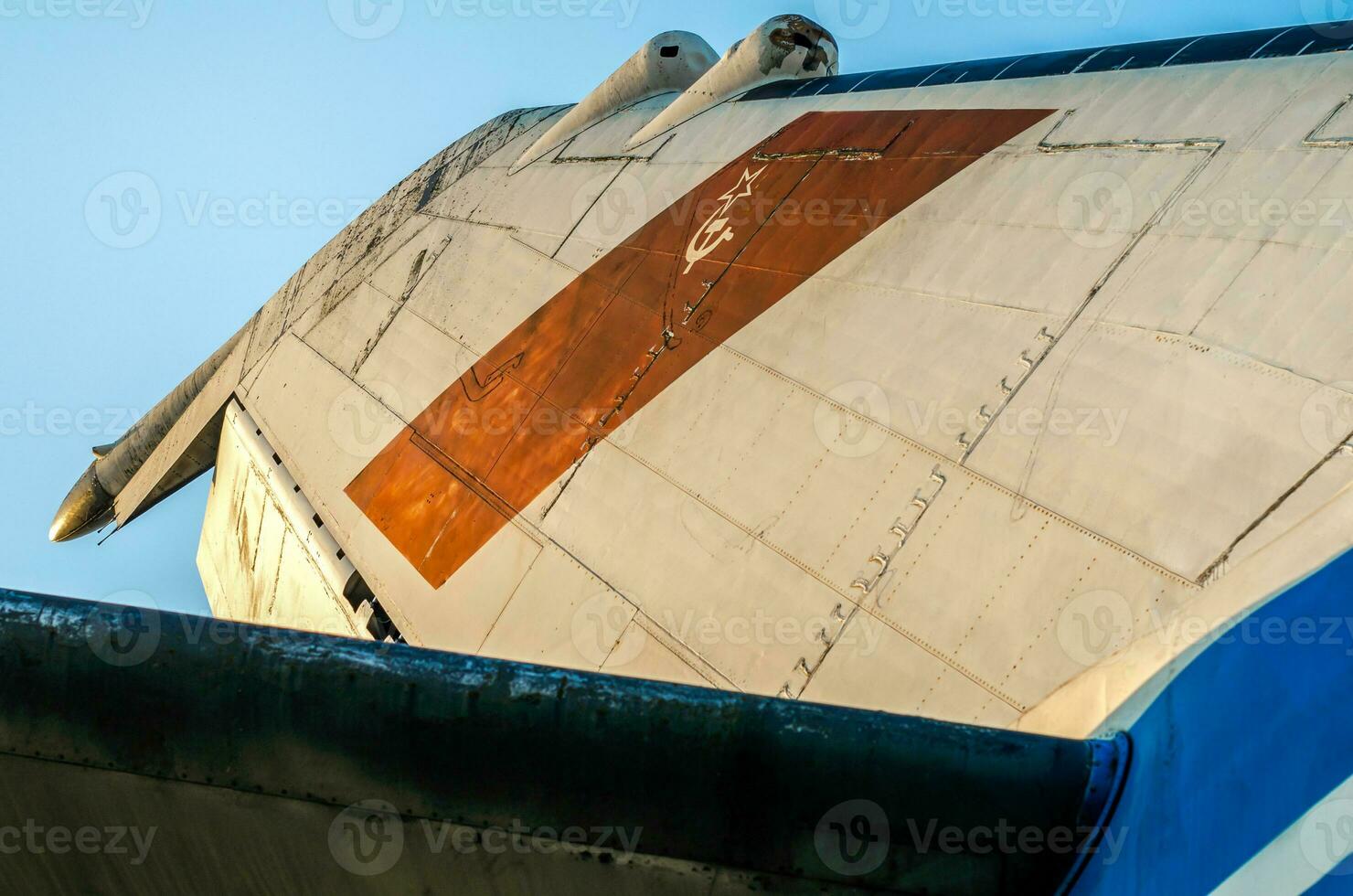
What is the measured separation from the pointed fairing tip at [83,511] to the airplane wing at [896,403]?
504 inches

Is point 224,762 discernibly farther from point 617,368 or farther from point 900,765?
point 617,368

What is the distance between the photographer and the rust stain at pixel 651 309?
34.7 feet

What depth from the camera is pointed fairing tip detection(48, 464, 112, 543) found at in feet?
87.2

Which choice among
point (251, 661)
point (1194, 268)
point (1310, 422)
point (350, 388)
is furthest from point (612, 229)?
point (251, 661)

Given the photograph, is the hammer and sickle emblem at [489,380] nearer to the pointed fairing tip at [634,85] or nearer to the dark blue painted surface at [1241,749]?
the pointed fairing tip at [634,85]

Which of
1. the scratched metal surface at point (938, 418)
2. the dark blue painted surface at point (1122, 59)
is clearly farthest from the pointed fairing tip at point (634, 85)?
the dark blue painted surface at point (1122, 59)

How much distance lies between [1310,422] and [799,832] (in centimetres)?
372

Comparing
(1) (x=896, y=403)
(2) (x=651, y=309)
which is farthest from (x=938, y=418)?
(2) (x=651, y=309)

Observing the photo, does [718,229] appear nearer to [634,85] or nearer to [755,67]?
[755,67]

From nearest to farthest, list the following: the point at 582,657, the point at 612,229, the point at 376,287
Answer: the point at 582,657 → the point at 612,229 → the point at 376,287

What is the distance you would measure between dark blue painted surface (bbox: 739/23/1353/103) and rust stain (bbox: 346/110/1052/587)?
2.02ft

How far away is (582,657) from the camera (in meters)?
9.38

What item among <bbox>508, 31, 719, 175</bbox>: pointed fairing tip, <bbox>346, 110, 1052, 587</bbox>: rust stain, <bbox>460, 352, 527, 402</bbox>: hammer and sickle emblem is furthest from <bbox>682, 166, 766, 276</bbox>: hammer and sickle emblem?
<bbox>508, 31, 719, 175</bbox>: pointed fairing tip

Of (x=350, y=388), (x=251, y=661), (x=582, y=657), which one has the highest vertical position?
(x=251, y=661)
